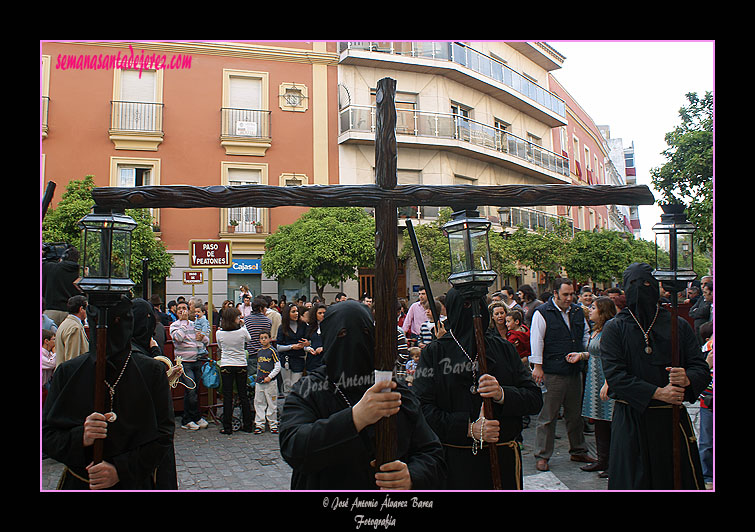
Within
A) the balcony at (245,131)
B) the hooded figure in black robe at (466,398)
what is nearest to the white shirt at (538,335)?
the hooded figure in black robe at (466,398)

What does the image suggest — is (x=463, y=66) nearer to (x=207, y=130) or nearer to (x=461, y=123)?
(x=461, y=123)

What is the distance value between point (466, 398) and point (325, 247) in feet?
45.7

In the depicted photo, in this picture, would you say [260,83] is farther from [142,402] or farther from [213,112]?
[142,402]

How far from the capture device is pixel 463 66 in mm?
22031

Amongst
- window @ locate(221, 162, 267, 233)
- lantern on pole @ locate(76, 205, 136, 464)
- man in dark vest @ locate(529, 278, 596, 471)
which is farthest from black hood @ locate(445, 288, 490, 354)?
window @ locate(221, 162, 267, 233)

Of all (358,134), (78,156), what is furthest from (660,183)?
(78,156)

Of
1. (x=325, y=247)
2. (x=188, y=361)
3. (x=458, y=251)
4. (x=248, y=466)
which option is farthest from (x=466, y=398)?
(x=325, y=247)

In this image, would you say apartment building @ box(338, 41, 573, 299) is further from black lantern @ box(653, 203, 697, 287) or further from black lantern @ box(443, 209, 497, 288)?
black lantern @ box(443, 209, 497, 288)

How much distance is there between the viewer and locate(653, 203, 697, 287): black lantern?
3307mm

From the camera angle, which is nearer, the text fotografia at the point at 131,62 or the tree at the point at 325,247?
the text fotografia at the point at 131,62

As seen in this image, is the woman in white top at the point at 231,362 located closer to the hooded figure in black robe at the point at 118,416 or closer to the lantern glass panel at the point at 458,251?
the hooded figure in black robe at the point at 118,416

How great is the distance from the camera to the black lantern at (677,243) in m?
3.31

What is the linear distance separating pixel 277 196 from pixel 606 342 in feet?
9.01

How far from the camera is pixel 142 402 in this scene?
2.94m
